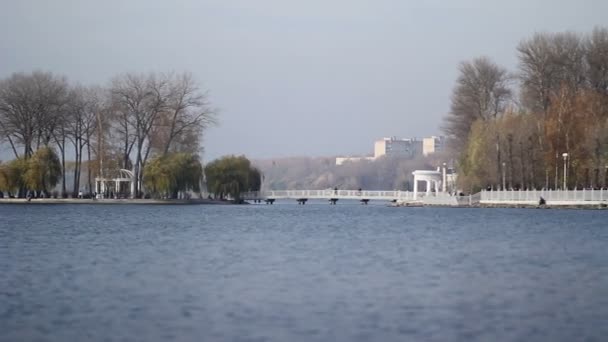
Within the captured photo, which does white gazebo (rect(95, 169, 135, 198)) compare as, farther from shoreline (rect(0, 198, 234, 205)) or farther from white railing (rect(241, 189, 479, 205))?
white railing (rect(241, 189, 479, 205))

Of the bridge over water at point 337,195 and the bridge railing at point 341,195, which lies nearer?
the bridge railing at point 341,195

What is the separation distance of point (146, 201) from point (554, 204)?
30.2m

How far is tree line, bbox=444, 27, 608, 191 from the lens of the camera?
7375cm

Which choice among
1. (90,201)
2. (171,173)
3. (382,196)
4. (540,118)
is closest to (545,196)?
(540,118)

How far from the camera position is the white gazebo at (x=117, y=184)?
87500 mm

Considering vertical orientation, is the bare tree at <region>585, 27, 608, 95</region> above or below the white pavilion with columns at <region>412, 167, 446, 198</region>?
above

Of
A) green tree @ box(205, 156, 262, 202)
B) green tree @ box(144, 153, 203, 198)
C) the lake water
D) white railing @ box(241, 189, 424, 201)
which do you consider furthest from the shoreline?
the lake water

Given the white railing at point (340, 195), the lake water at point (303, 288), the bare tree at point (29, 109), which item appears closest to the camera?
the lake water at point (303, 288)

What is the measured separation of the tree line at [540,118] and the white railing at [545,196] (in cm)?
140

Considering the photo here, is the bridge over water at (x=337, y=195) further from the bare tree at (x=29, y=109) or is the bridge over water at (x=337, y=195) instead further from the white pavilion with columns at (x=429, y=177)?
the bare tree at (x=29, y=109)

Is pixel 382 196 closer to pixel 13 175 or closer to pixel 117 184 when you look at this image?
pixel 117 184

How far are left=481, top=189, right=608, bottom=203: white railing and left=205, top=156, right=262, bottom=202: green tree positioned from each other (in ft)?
67.8

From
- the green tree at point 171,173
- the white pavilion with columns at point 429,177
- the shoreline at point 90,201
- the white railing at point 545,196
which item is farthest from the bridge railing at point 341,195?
the white railing at point 545,196

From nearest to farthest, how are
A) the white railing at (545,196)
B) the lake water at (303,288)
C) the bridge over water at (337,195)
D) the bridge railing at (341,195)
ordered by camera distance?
the lake water at (303,288) → the white railing at (545,196) → the bridge railing at (341,195) → the bridge over water at (337,195)
